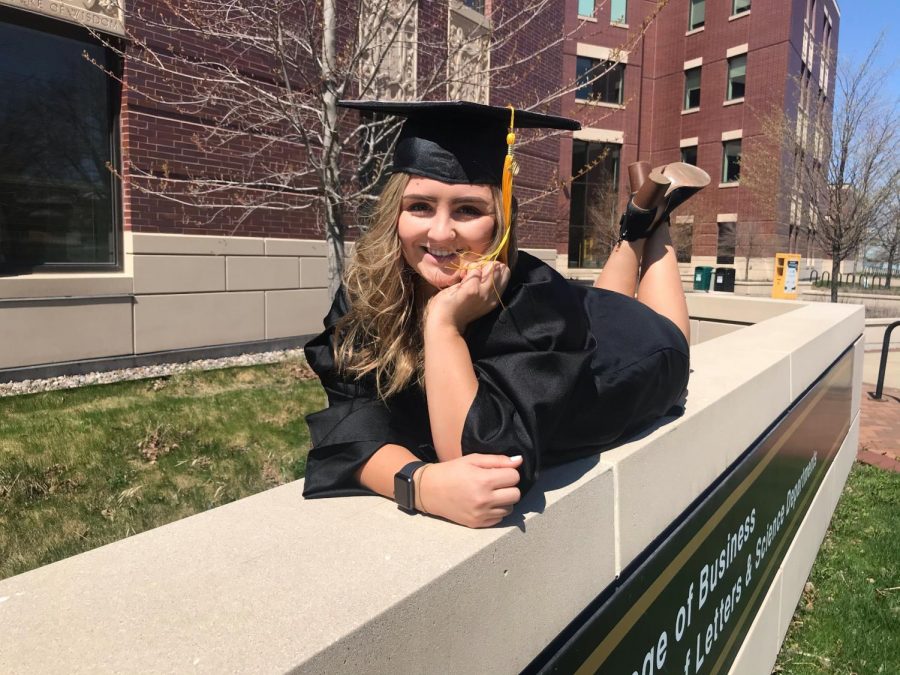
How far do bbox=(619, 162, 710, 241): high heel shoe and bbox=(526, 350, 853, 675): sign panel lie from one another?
108 cm

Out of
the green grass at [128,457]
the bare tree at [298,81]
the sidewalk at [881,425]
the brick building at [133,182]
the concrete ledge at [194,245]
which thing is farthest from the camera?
the concrete ledge at [194,245]

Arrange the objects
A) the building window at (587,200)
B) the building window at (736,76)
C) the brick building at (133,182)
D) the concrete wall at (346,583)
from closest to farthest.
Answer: the concrete wall at (346,583) < the brick building at (133,182) < the building window at (587,200) < the building window at (736,76)

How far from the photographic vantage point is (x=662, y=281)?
3.05m

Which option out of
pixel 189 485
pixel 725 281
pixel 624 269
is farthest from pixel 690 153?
pixel 189 485

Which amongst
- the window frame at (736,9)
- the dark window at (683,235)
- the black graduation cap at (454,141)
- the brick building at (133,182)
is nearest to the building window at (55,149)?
the brick building at (133,182)

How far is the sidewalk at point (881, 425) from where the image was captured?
243 inches

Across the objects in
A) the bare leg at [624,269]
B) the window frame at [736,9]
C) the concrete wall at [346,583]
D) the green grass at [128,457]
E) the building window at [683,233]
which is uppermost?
the window frame at [736,9]

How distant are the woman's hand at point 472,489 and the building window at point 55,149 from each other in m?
6.84

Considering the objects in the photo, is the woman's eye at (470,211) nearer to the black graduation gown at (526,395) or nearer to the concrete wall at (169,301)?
the black graduation gown at (526,395)

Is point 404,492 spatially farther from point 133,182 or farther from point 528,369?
point 133,182

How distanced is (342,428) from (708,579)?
1.32 m

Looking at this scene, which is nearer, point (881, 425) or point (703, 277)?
point (881, 425)

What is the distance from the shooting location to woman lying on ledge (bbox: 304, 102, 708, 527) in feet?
4.81

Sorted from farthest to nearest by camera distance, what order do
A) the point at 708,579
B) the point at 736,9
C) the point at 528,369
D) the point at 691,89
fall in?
1. the point at 691,89
2. the point at 736,9
3. the point at 708,579
4. the point at 528,369
